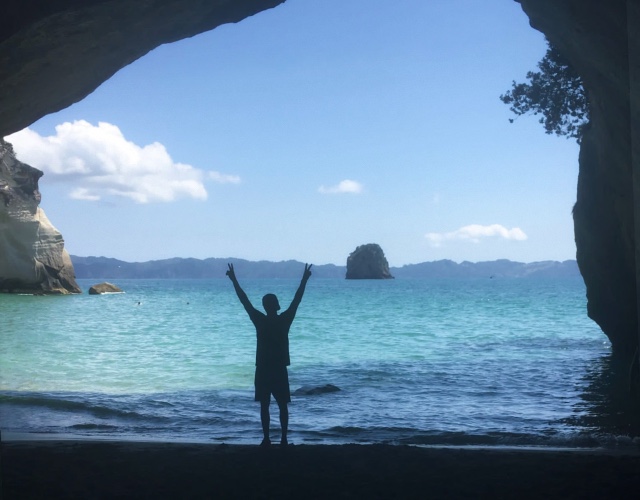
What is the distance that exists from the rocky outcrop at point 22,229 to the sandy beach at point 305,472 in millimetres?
54618

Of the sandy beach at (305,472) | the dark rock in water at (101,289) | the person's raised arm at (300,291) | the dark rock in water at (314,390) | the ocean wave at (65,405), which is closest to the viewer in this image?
the sandy beach at (305,472)

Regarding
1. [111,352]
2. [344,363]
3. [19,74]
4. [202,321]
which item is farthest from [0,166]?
[19,74]

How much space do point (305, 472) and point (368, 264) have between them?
5945 inches

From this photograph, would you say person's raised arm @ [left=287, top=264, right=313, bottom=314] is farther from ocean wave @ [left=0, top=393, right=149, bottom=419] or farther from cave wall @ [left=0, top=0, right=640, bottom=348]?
ocean wave @ [left=0, top=393, right=149, bottom=419]

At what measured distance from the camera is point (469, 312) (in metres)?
54.9

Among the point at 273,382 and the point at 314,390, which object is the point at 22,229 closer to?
the point at 314,390

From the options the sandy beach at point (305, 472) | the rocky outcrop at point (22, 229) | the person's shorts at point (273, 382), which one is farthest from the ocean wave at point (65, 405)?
the rocky outcrop at point (22, 229)

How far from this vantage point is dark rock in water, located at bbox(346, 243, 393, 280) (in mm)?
155625

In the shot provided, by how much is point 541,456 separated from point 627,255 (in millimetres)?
9646

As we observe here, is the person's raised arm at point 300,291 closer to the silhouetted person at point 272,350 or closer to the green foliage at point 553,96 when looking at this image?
the silhouetted person at point 272,350

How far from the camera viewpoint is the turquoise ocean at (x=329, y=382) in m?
12.0

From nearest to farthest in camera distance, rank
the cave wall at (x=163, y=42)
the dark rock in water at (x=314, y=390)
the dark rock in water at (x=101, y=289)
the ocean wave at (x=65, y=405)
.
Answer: the cave wall at (x=163, y=42) → the ocean wave at (x=65, y=405) → the dark rock in water at (x=314, y=390) → the dark rock in water at (x=101, y=289)

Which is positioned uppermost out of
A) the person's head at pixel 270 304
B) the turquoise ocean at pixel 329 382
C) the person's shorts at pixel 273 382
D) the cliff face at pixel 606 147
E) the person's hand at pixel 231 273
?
the cliff face at pixel 606 147

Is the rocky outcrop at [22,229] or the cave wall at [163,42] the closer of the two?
the cave wall at [163,42]
